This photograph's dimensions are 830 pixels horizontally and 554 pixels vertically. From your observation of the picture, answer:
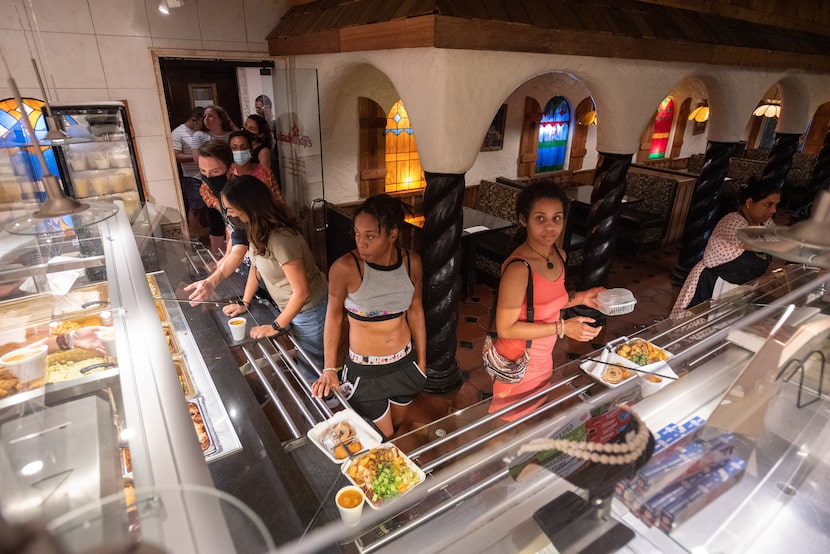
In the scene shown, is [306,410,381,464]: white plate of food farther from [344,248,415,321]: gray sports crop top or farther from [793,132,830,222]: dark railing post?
[793,132,830,222]: dark railing post

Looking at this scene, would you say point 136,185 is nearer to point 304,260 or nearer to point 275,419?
point 304,260

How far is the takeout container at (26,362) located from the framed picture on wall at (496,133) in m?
8.31

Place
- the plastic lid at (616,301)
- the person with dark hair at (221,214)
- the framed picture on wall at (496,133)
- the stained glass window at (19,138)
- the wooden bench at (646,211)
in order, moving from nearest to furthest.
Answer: the plastic lid at (616,301) < the person with dark hair at (221,214) < the stained glass window at (19,138) < the wooden bench at (646,211) < the framed picture on wall at (496,133)

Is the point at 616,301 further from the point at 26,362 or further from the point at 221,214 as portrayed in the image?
the point at 221,214

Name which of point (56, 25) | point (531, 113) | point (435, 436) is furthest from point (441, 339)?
point (531, 113)

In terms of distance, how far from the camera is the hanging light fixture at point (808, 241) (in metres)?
1.48

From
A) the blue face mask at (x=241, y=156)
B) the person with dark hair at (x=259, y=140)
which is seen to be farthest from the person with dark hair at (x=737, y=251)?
the person with dark hair at (x=259, y=140)

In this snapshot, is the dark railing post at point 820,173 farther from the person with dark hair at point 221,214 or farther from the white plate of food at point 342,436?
the white plate of food at point 342,436

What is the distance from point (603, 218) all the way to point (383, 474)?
453cm

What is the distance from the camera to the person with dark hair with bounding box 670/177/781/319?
3.78 metres

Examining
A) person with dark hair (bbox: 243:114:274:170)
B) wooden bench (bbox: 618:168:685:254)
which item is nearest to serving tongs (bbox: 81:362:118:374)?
person with dark hair (bbox: 243:114:274:170)

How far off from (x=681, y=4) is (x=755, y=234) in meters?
4.57

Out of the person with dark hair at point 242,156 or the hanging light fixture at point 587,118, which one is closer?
the person with dark hair at point 242,156

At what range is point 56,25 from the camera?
4.81 metres
